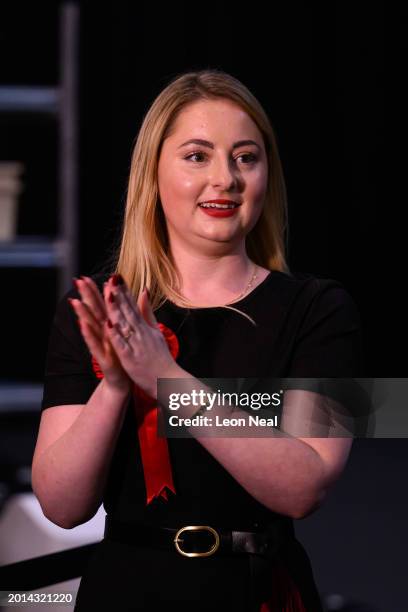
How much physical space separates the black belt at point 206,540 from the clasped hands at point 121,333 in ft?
0.54

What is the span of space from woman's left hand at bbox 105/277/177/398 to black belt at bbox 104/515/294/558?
0.55 feet

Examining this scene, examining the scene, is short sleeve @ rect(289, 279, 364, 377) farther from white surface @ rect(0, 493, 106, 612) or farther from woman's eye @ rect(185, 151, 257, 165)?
white surface @ rect(0, 493, 106, 612)

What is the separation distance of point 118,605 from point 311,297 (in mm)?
401

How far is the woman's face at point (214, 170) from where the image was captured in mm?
1054

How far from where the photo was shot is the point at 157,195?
1.13 meters

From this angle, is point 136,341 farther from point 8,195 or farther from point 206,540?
point 8,195

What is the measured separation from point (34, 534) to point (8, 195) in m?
2.05

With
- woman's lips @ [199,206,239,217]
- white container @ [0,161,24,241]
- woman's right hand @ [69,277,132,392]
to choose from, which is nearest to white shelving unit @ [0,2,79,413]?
white container @ [0,161,24,241]

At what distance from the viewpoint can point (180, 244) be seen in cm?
111

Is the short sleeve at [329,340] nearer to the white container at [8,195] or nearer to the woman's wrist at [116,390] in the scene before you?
the woman's wrist at [116,390]

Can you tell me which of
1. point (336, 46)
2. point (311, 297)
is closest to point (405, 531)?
point (311, 297)

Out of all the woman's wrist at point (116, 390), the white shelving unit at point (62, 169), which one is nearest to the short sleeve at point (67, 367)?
the woman's wrist at point (116, 390)

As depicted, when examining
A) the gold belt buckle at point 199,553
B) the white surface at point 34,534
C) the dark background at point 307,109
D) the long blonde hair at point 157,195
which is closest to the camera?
the gold belt buckle at point 199,553

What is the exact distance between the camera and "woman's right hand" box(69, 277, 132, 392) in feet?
2.92
